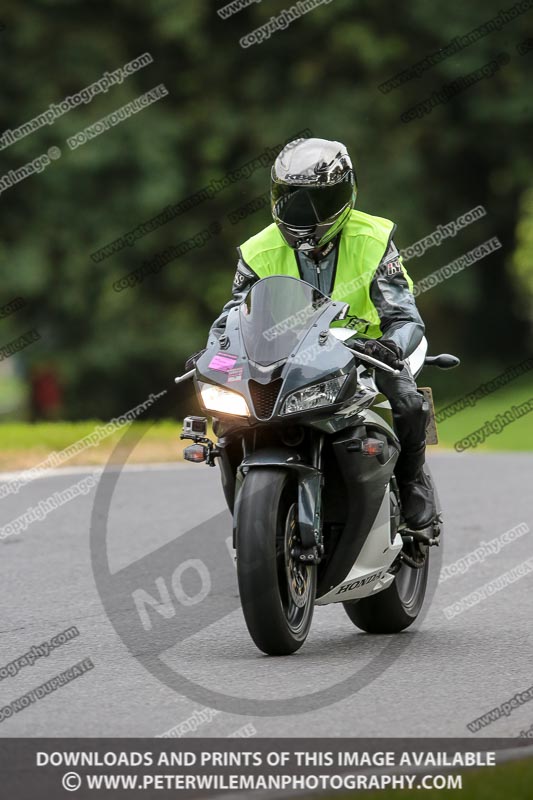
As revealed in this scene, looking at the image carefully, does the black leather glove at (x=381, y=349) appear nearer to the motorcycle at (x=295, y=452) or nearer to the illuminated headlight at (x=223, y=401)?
the motorcycle at (x=295, y=452)

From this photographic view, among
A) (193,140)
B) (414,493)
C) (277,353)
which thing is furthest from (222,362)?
(193,140)

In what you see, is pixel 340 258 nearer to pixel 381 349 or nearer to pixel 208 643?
pixel 381 349

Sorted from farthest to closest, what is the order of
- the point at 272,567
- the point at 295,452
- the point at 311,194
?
1. the point at 311,194
2. the point at 295,452
3. the point at 272,567

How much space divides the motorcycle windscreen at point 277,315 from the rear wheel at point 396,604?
1358 millimetres

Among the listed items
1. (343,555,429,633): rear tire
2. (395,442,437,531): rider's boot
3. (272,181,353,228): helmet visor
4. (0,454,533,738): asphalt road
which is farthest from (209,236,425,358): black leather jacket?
(0,454,533,738): asphalt road

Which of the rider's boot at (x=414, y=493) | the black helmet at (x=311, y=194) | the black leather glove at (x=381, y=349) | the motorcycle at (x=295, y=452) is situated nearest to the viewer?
the motorcycle at (x=295, y=452)

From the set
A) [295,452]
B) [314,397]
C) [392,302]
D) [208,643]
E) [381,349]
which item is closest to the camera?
[314,397]

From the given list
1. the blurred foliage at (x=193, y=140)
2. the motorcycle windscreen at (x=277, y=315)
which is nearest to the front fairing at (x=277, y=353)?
the motorcycle windscreen at (x=277, y=315)

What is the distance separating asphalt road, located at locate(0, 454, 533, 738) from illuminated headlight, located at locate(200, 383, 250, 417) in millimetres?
1048

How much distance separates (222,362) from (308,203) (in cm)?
84

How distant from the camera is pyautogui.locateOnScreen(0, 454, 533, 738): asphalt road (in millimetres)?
5656

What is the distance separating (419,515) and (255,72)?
2709 centimetres

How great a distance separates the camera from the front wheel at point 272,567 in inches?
246

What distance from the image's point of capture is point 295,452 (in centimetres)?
655
